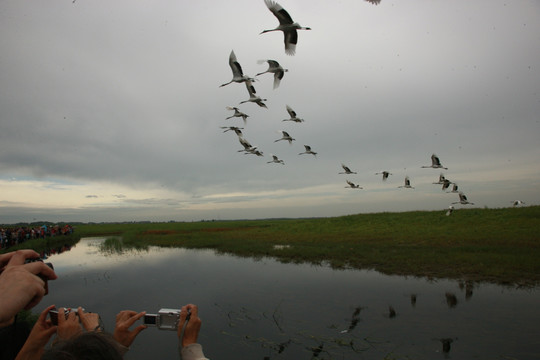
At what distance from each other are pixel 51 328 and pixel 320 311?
8.68 meters

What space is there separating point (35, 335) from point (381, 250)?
18.9m

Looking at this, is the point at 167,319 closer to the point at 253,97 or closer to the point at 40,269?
the point at 40,269

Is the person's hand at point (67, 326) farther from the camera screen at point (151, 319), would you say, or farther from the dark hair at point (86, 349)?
the dark hair at point (86, 349)

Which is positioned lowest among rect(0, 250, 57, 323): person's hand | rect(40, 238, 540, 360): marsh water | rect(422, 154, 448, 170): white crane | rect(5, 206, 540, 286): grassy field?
rect(40, 238, 540, 360): marsh water


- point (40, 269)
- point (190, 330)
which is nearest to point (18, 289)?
point (40, 269)

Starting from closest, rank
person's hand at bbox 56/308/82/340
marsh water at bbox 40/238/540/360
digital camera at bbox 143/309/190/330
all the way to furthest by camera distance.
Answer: person's hand at bbox 56/308/82/340 → digital camera at bbox 143/309/190/330 → marsh water at bbox 40/238/540/360

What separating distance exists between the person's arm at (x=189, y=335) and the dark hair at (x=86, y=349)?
0.68 m

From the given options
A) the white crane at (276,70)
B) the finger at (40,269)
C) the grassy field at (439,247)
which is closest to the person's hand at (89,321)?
the finger at (40,269)

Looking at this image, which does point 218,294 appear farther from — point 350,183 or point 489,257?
point 489,257

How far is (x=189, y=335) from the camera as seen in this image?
204cm

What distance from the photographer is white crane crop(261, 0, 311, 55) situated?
6176mm

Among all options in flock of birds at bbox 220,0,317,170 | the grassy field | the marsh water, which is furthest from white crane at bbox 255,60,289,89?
the grassy field

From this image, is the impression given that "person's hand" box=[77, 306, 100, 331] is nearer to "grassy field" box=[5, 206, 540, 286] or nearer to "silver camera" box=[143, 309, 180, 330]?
"silver camera" box=[143, 309, 180, 330]

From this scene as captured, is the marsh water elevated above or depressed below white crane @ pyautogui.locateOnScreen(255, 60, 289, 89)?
below
